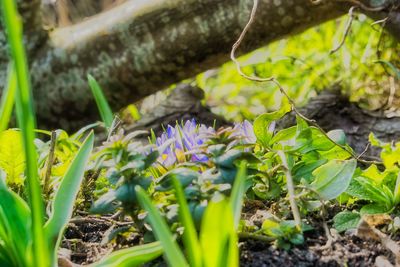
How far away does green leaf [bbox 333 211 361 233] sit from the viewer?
0.87 m

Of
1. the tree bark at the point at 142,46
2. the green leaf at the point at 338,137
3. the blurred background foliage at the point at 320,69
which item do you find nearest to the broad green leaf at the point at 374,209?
the green leaf at the point at 338,137

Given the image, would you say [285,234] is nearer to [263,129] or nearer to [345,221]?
[345,221]

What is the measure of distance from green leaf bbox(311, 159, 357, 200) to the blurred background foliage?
1197mm

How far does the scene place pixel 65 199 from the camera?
2.71 ft

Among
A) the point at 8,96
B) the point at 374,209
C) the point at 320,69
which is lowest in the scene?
the point at 320,69

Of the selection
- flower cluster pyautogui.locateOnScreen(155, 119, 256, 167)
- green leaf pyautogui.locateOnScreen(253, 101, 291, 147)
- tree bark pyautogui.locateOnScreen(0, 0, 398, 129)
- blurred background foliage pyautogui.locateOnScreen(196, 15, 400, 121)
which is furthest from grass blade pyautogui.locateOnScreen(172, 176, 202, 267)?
blurred background foliage pyautogui.locateOnScreen(196, 15, 400, 121)

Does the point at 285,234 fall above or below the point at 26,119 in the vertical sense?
below

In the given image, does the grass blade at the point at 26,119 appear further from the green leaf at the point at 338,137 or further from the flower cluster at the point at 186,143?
the green leaf at the point at 338,137

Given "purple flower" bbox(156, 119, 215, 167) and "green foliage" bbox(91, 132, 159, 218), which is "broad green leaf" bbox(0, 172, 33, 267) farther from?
"purple flower" bbox(156, 119, 215, 167)

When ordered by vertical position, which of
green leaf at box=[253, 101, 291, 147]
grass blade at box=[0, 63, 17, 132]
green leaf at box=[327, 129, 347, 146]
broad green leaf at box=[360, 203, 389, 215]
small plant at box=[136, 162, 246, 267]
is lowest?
broad green leaf at box=[360, 203, 389, 215]

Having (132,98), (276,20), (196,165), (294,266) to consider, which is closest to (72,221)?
(196,165)

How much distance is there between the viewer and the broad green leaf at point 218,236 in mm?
607

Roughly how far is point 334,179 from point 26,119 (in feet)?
1.40

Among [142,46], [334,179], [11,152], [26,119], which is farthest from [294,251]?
[142,46]
